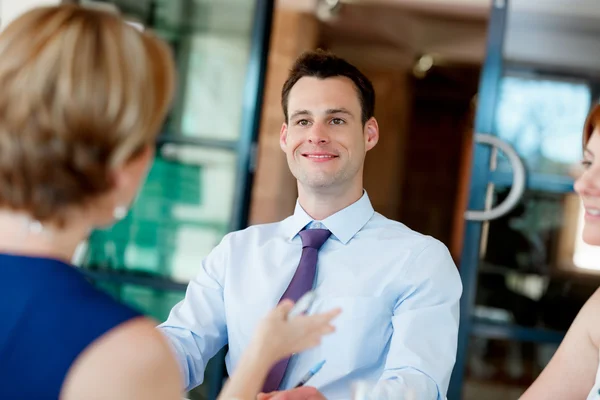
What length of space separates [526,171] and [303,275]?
162 centimetres

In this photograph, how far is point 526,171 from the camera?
9.63 ft

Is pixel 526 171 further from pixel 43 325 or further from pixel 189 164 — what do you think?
pixel 43 325

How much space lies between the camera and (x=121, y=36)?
2.84 ft

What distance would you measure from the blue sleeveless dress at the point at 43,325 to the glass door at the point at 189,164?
242 centimetres

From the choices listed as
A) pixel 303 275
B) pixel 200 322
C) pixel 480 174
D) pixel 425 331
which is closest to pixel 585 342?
pixel 425 331

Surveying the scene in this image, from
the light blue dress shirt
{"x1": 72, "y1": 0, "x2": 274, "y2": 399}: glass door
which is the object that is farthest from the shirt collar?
{"x1": 72, "y1": 0, "x2": 274, "y2": 399}: glass door

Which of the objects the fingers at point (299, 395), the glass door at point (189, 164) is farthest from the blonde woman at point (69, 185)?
the glass door at point (189, 164)

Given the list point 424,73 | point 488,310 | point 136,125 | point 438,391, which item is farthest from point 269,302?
point 424,73

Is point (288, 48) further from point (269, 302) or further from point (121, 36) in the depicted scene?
point (121, 36)

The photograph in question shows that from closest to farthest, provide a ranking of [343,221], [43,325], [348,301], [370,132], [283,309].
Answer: [43,325]
[283,309]
[348,301]
[343,221]
[370,132]

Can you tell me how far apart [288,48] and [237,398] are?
4.89 meters

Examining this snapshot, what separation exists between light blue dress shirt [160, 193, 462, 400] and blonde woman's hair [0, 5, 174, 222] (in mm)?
752

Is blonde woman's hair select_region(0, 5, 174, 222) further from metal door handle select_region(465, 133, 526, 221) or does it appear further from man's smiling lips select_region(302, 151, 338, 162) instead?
metal door handle select_region(465, 133, 526, 221)

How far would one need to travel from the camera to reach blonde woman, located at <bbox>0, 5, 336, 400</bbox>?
79 cm
